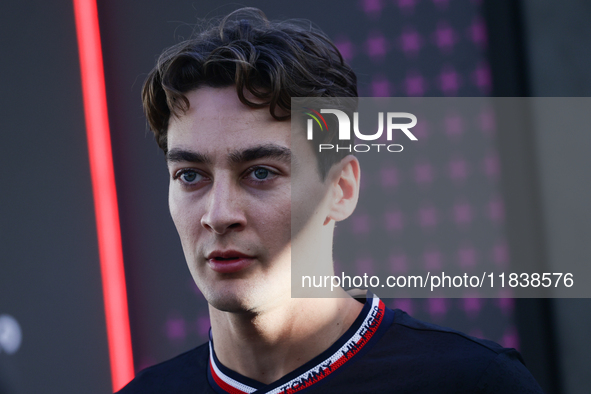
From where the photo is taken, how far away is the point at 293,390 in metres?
1.34

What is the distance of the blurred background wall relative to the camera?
84.8 inches

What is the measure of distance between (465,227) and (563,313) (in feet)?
1.75

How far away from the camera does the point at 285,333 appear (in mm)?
1386

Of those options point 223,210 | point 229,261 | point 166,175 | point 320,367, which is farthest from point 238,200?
point 166,175

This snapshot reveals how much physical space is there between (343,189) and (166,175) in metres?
1.30

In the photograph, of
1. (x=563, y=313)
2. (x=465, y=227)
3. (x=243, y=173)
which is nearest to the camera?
(x=243, y=173)

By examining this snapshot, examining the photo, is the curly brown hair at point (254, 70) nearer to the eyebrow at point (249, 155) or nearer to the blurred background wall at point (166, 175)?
the eyebrow at point (249, 155)

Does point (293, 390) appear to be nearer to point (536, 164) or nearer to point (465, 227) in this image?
point (465, 227)

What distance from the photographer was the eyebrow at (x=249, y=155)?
1.30 meters

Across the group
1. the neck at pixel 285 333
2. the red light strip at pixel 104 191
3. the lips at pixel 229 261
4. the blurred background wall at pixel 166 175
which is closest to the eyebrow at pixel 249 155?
the lips at pixel 229 261

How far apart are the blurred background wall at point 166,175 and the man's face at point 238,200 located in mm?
1073

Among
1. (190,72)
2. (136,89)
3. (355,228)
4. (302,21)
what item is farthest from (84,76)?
(355,228)

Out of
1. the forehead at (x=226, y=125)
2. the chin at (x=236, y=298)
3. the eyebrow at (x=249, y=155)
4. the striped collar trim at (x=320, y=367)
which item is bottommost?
the striped collar trim at (x=320, y=367)

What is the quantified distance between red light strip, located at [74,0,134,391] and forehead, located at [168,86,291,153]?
130 centimetres
